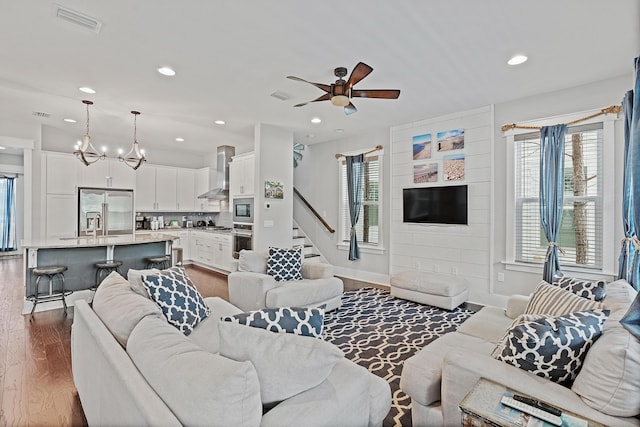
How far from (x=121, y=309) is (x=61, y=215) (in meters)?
5.86

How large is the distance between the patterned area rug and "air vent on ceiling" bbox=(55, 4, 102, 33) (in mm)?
3534

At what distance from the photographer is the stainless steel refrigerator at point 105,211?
21.3 ft

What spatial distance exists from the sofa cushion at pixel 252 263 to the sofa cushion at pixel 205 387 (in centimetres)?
283

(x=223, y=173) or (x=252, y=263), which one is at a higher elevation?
(x=223, y=173)

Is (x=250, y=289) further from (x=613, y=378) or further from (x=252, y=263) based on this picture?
(x=613, y=378)

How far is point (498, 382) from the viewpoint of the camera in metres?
1.47

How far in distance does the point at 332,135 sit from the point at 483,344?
16.0 feet

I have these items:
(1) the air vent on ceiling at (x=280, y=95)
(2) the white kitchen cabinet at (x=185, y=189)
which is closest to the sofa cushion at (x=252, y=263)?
(1) the air vent on ceiling at (x=280, y=95)

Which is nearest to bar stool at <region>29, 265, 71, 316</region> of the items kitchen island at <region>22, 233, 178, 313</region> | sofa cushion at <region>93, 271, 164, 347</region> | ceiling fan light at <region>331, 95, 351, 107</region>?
kitchen island at <region>22, 233, 178, 313</region>

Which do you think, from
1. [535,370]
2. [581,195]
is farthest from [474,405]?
[581,195]

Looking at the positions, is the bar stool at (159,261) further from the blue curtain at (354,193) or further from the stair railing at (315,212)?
the blue curtain at (354,193)

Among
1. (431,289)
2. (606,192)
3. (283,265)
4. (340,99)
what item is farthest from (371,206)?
(606,192)

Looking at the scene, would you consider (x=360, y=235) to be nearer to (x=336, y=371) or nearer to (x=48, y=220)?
(x=336, y=371)

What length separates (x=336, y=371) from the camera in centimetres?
152
